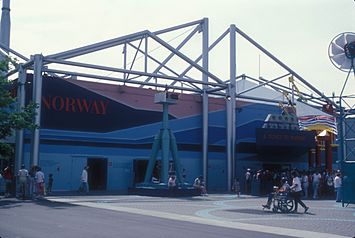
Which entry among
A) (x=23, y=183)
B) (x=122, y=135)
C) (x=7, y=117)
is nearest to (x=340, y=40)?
(x=7, y=117)

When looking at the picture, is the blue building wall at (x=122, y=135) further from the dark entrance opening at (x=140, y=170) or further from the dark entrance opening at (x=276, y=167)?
the dark entrance opening at (x=276, y=167)

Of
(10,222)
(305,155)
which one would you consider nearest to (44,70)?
(10,222)

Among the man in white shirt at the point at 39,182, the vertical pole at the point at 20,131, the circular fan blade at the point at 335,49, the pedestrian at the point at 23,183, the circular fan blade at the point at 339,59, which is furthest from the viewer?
the vertical pole at the point at 20,131

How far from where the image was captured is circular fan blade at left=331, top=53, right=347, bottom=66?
2322 centimetres

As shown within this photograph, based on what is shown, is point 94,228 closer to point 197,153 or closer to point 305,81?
point 197,153

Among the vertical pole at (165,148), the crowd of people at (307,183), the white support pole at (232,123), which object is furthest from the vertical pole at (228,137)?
the vertical pole at (165,148)

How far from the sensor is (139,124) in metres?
37.7

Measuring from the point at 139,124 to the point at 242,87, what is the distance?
783 inches

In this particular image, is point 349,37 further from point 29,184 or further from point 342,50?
point 29,184

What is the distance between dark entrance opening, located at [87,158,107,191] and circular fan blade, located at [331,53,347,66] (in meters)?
17.9

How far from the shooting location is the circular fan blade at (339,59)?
23.2 meters

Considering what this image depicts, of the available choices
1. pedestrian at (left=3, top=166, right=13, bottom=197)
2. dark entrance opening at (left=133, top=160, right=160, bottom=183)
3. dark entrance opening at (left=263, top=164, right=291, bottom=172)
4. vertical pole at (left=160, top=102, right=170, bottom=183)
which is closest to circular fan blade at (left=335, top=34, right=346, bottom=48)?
vertical pole at (left=160, top=102, right=170, bottom=183)

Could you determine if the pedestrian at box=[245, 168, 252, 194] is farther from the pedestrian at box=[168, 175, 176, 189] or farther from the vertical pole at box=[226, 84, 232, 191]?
the pedestrian at box=[168, 175, 176, 189]

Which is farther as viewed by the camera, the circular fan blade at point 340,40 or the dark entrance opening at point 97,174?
the dark entrance opening at point 97,174
